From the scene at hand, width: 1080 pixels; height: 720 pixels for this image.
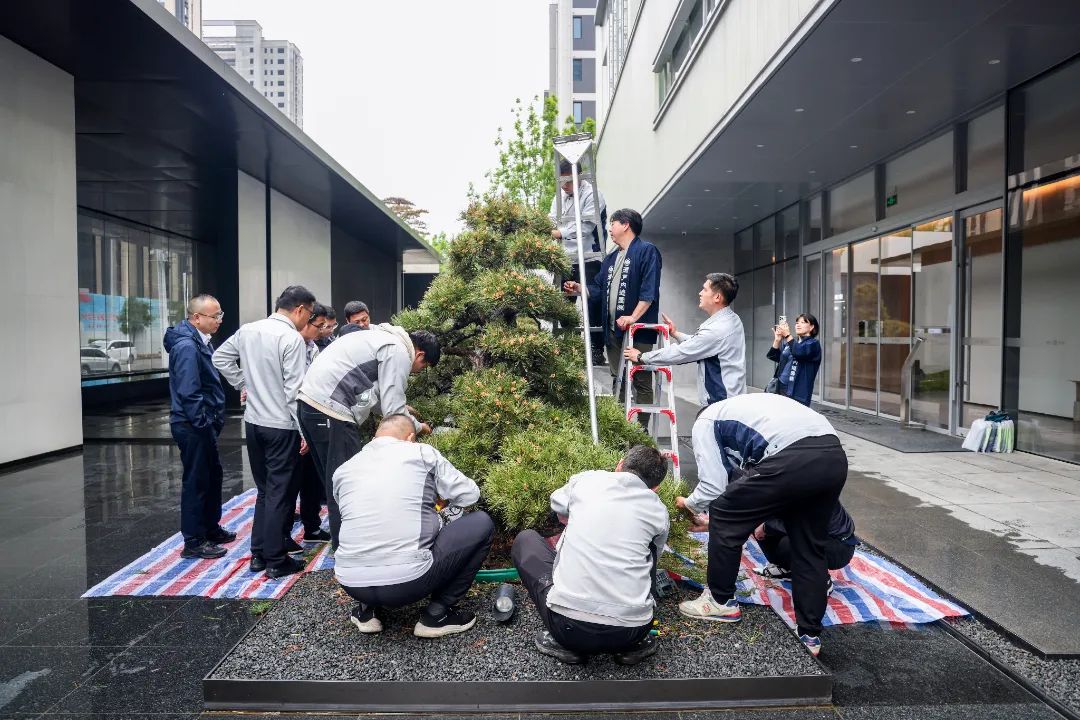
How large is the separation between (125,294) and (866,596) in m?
16.2

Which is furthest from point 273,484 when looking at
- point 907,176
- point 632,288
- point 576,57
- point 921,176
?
point 576,57

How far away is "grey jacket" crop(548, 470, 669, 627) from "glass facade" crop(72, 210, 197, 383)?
13502mm

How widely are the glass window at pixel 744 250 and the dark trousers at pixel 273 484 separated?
13.7 metres

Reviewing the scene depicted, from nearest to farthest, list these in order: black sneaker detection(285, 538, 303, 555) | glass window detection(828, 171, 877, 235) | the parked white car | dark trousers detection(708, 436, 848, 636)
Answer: dark trousers detection(708, 436, 848, 636) → black sneaker detection(285, 538, 303, 555) → glass window detection(828, 171, 877, 235) → the parked white car

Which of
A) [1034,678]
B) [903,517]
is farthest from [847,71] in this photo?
[1034,678]

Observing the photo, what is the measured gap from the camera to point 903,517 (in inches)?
202

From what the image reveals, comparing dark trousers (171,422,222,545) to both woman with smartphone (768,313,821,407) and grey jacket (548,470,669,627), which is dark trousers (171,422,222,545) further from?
woman with smartphone (768,313,821,407)

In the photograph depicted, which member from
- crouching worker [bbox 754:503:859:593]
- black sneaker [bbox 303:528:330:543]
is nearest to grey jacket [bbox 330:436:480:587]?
crouching worker [bbox 754:503:859:593]

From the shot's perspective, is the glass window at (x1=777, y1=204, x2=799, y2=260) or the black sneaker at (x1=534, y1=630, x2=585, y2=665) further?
the glass window at (x1=777, y1=204, x2=799, y2=260)

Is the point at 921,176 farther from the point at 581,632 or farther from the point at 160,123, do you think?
the point at 160,123

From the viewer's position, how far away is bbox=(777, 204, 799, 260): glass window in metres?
13.5

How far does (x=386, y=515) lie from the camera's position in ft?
9.77

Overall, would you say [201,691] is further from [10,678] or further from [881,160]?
[881,160]

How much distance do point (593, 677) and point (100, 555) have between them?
3.63m
